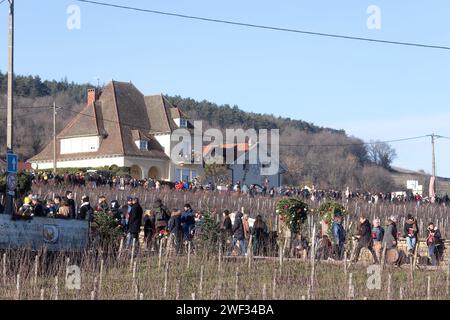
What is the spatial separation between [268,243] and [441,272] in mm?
6232

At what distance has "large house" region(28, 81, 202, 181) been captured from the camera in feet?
256

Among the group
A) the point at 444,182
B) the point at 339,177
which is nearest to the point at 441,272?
the point at 339,177

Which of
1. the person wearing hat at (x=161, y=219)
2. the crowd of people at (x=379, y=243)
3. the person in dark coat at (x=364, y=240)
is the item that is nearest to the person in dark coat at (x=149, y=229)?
the person wearing hat at (x=161, y=219)

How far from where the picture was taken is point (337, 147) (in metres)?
146

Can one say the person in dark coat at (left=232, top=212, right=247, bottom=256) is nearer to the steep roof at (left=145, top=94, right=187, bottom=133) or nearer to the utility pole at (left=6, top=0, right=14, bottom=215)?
the utility pole at (left=6, top=0, right=14, bottom=215)

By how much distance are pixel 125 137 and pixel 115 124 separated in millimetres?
2086

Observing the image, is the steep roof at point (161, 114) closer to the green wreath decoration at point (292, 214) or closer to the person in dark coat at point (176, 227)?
the green wreath decoration at point (292, 214)

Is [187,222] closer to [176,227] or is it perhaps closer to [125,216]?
[176,227]

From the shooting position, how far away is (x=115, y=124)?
263ft

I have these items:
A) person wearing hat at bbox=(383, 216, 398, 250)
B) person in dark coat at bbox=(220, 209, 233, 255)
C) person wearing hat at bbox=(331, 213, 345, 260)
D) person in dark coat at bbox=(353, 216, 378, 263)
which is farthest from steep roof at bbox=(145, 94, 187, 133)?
person wearing hat at bbox=(383, 216, 398, 250)

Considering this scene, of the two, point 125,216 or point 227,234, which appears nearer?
point 227,234

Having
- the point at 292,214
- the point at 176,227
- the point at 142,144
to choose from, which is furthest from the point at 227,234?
the point at 142,144
